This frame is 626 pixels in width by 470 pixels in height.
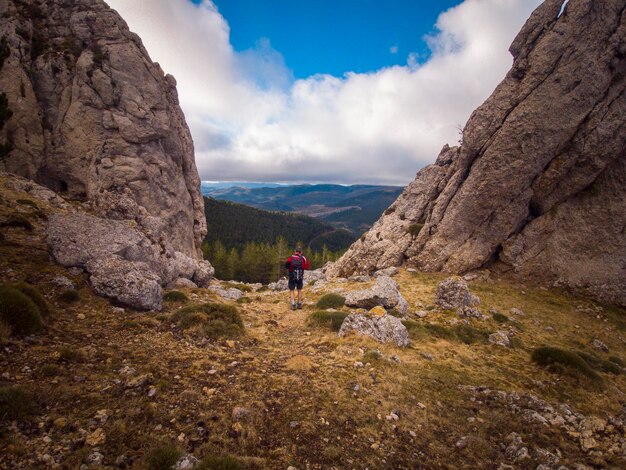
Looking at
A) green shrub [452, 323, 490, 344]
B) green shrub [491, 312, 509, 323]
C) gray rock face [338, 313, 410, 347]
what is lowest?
green shrub [491, 312, 509, 323]

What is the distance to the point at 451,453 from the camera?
7.89 meters

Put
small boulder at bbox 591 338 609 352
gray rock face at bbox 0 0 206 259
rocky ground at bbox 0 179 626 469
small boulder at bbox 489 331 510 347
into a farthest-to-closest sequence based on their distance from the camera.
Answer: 1. gray rock face at bbox 0 0 206 259
2. small boulder at bbox 591 338 609 352
3. small boulder at bbox 489 331 510 347
4. rocky ground at bbox 0 179 626 469

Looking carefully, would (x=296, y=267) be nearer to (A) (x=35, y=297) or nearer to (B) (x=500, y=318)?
(A) (x=35, y=297)

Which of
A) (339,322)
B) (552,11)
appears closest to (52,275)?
(339,322)

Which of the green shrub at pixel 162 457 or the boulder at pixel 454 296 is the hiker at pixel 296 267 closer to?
the boulder at pixel 454 296

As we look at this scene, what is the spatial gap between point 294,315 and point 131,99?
37.2m

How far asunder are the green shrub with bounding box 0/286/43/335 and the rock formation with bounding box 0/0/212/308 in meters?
17.6

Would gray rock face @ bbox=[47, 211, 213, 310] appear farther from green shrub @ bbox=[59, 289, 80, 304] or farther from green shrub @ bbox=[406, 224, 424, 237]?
green shrub @ bbox=[406, 224, 424, 237]

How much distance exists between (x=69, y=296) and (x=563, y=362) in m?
23.9

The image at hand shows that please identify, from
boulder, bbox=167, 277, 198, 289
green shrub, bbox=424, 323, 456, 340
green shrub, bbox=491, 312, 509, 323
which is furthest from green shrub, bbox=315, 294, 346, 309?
green shrub, bbox=491, 312, 509, 323

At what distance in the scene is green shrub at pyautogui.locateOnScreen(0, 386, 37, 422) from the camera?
594cm

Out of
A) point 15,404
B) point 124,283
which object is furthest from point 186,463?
point 124,283

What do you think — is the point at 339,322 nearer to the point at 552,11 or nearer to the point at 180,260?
the point at 180,260

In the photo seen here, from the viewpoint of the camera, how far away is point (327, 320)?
56.4ft
